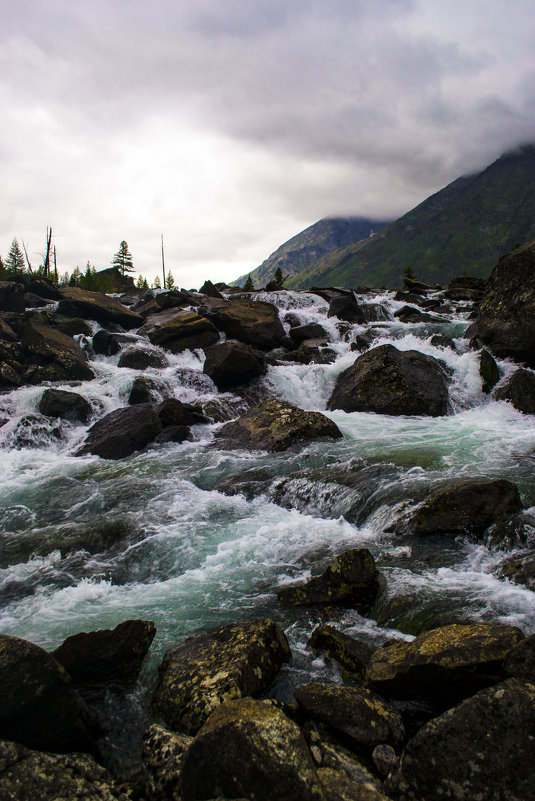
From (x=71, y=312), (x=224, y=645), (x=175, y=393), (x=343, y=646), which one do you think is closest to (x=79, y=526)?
(x=224, y=645)

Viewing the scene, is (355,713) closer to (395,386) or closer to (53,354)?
(395,386)

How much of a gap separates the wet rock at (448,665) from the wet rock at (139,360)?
24763 mm

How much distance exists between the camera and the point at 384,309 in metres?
40.9

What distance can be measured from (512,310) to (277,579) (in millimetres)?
20990

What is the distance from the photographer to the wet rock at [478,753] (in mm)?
3283

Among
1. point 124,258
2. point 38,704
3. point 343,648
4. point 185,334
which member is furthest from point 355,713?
point 124,258

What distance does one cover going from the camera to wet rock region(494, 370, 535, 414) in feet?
64.2

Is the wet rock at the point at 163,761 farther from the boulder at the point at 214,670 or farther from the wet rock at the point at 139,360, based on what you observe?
the wet rock at the point at 139,360

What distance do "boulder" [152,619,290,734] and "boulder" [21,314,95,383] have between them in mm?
22451

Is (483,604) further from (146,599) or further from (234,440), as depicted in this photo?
(234,440)

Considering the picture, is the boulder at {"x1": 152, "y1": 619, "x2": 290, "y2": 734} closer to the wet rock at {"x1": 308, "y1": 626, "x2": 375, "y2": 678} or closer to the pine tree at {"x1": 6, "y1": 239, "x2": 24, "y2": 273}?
the wet rock at {"x1": 308, "y1": 626, "x2": 375, "y2": 678}

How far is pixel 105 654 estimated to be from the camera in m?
6.10

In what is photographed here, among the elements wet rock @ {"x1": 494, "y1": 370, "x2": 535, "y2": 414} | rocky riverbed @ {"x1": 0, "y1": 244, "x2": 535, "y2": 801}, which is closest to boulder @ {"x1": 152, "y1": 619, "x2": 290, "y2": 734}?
rocky riverbed @ {"x1": 0, "y1": 244, "x2": 535, "y2": 801}

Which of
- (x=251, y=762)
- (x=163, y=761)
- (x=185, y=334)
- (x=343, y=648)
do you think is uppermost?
(x=185, y=334)
